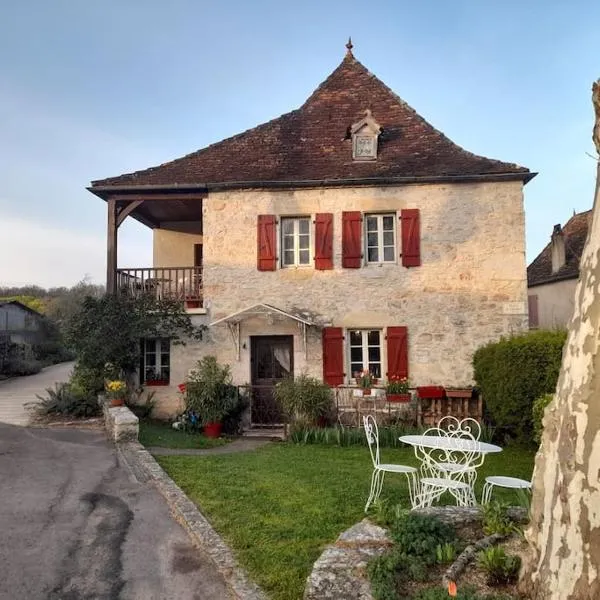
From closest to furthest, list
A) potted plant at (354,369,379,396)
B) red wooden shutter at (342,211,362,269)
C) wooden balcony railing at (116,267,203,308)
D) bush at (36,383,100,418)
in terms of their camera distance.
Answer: bush at (36,383,100,418) < potted plant at (354,369,379,396) < red wooden shutter at (342,211,362,269) < wooden balcony railing at (116,267,203,308)

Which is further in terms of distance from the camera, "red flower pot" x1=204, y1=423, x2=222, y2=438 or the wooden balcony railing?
the wooden balcony railing

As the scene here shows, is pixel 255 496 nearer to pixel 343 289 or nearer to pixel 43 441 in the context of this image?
pixel 43 441

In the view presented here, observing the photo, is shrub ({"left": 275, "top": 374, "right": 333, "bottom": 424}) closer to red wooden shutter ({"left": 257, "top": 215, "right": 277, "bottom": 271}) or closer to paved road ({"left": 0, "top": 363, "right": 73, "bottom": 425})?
red wooden shutter ({"left": 257, "top": 215, "right": 277, "bottom": 271})

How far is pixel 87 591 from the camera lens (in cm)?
357

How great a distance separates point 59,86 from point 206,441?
7953mm

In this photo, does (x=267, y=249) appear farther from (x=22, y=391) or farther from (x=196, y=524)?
(x=22, y=391)

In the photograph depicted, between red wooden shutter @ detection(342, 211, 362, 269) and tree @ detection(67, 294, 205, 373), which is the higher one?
red wooden shutter @ detection(342, 211, 362, 269)

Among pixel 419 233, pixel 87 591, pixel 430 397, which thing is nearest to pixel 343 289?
pixel 419 233

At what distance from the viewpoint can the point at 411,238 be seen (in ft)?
37.9

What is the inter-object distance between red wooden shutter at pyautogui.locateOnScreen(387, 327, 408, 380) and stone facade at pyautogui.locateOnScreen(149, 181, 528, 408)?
17 cm

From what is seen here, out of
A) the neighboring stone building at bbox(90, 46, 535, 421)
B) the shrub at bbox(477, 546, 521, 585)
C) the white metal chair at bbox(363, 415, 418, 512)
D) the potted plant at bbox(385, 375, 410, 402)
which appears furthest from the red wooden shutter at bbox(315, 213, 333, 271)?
the shrub at bbox(477, 546, 521, 585)

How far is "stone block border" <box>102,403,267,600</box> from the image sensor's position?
11.7 ft

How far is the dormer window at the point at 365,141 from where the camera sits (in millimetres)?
12117

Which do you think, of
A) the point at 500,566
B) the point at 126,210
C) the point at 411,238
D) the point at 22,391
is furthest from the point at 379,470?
the point at 22,391
